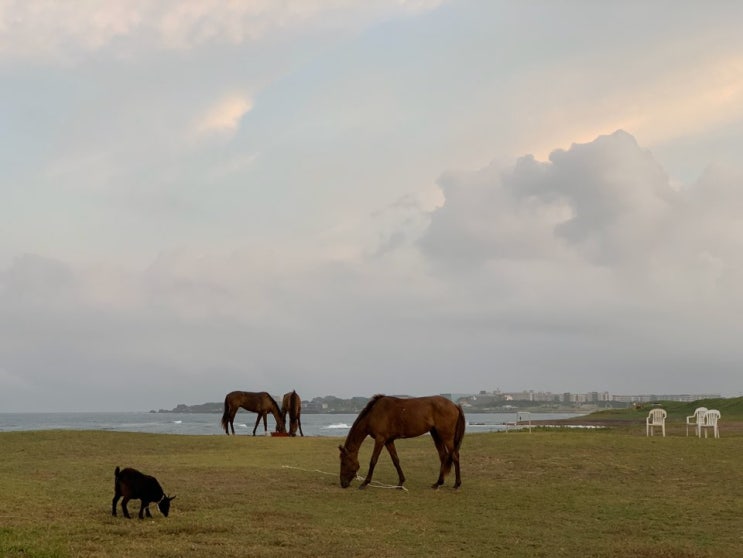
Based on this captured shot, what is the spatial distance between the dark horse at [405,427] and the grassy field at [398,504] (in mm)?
613

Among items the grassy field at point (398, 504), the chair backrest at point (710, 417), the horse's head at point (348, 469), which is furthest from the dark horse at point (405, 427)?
the chair backrest at point (710, 417)

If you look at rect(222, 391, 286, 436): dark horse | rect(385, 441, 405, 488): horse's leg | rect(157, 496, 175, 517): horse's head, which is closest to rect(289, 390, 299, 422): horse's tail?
rect(222, 391, 286, 436): dark horse

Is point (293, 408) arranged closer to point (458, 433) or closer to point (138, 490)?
point (458, 433)

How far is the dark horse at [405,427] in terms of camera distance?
15.2m

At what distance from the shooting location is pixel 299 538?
383 inches

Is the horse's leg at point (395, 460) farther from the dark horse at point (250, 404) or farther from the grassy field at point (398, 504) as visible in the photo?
the dark horse at point (250, 404)

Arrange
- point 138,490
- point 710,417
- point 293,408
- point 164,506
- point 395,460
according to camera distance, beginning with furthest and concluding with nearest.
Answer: point 293,408
point 710,417
point 395,460
point 164,506
point 138,490

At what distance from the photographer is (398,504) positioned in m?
13.2

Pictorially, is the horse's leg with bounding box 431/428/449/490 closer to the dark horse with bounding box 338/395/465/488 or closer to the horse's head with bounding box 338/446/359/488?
the dark horse with bounding box 338/395/465/488

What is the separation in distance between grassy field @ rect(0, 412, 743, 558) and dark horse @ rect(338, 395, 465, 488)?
613 millimetres

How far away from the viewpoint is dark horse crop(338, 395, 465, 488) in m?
15.2

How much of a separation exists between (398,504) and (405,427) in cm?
235

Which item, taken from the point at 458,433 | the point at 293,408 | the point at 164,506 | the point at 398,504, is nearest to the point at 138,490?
the point at 164,506

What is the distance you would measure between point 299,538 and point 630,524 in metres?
5.29
